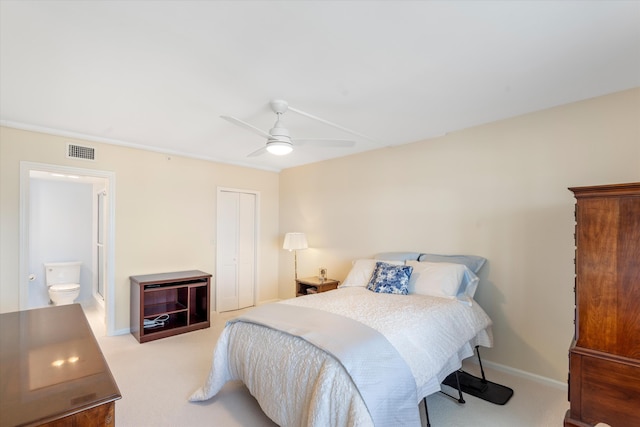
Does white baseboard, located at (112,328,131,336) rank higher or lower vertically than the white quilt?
lower

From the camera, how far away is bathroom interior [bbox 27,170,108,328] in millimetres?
5035

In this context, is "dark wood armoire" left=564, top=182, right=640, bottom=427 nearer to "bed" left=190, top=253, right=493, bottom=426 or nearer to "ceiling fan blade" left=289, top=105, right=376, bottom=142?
"bed" left=190, top=253, right=493, bottom=426

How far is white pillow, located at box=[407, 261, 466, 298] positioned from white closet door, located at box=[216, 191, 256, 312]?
3094 millimetres

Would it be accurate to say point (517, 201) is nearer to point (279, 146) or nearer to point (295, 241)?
point (279, 146)

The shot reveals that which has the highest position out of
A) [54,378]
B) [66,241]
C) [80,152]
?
[80,152]

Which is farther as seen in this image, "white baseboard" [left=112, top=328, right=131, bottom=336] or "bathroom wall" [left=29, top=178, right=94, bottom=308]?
"bathroom wall" [left=29, top=178, right=94, bottom=308]

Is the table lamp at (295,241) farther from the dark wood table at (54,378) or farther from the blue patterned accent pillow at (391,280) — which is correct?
the dark wood table at (54,378)

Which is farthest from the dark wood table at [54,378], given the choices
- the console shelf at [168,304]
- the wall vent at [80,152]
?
the wall vent at [80,152]

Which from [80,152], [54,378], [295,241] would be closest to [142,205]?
[80,152]

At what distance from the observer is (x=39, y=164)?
3408 millimetres

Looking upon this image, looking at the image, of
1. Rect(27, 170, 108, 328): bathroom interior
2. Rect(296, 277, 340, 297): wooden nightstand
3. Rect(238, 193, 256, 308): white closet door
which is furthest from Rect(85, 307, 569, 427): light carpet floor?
Rect(27, 170, 108, 328): bathroom interior

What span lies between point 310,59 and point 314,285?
3.06m

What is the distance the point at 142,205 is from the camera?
413cm

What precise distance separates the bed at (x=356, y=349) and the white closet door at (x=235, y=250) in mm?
2581
